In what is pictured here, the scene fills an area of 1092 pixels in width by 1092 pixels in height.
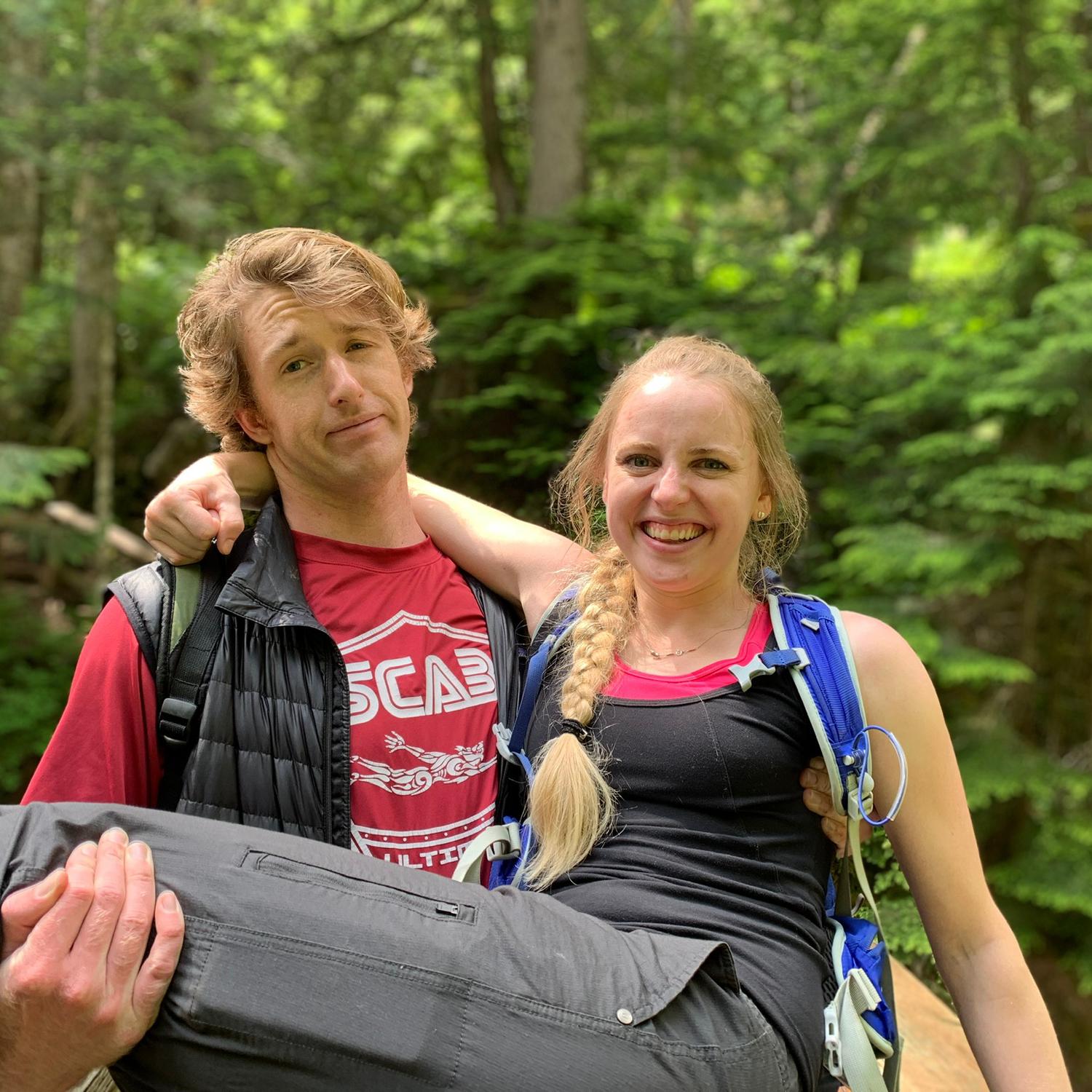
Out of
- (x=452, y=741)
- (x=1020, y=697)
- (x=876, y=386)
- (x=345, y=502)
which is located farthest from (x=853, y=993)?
(x=876, y=386)

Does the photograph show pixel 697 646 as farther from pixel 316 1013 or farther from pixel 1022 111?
pixel 1022 111

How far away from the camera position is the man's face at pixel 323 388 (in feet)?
7.49

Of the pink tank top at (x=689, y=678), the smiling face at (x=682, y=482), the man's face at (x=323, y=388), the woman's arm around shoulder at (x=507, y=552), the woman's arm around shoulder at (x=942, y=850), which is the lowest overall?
the woman's arm around shoulder at (x=942, y=850)

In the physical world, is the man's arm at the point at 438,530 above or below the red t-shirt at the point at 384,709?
above

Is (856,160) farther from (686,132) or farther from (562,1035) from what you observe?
(562,1035)

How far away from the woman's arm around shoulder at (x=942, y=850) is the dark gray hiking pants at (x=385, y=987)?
1.34 ft

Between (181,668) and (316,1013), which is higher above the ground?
(181,668)

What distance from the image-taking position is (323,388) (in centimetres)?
229

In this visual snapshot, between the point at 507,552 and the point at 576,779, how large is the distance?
2.51 feet

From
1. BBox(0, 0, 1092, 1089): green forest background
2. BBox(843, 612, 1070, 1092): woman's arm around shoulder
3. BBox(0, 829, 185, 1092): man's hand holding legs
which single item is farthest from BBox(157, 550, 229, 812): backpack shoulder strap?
BBox(0, 0, 1092, 1089): green forest background

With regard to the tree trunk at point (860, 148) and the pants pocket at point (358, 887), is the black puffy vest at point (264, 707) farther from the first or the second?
the tree trunk at point (860, 148)

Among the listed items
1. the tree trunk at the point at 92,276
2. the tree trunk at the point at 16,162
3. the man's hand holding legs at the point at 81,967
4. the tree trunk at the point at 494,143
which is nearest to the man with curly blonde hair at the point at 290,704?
the man's hand holding legs at the point at 81,967

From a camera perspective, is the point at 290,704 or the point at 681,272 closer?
the point at 290,704

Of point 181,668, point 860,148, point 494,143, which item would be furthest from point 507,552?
point 494,143
